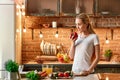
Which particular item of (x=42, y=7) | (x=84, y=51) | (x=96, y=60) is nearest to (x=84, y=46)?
(x=84, y=51)

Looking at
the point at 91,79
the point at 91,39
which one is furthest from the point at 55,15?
the point at 91,79

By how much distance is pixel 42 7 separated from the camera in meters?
6.43

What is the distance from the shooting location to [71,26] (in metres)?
6.63

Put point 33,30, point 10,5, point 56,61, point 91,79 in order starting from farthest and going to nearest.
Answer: point 33,30 < point 56,61 < point 10,5 < point 91,79

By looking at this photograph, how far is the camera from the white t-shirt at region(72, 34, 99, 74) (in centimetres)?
390

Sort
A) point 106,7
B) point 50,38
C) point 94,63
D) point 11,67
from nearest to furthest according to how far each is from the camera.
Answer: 1. point 11,67
2. point 94,63
3. point 106,7
4. point 50,38

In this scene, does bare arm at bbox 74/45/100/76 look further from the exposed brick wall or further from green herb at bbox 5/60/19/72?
the exposed brick wall

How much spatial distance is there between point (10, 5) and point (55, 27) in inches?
87.1

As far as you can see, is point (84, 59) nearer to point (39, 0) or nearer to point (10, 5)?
point (10, 5)

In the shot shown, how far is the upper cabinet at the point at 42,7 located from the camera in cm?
638

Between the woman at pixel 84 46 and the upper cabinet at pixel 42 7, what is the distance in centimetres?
249

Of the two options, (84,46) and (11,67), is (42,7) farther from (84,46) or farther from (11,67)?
(11,67)

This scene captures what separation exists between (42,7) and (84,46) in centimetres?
270

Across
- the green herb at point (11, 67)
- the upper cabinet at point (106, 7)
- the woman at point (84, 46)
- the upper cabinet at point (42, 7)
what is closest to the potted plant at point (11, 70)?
the green herb at point (11, 67)
